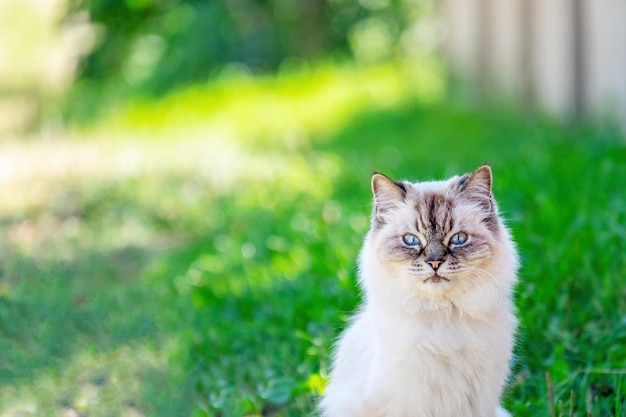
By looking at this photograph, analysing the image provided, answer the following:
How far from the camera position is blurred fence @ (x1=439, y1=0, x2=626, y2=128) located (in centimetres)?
732

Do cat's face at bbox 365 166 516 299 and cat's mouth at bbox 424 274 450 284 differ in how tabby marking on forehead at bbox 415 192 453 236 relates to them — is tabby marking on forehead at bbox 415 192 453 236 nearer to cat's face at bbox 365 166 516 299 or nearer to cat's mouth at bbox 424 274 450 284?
cat's face at bbox 365 166 516 299

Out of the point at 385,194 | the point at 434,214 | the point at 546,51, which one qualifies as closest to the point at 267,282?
the point at 385,194

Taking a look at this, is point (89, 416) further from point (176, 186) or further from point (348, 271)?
point (176, 186)

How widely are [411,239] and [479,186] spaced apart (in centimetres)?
28

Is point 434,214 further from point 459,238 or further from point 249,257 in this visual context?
point 249,257

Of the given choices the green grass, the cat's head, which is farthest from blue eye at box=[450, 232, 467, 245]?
the green grass

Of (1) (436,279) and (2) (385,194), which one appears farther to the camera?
(2) (385,194)

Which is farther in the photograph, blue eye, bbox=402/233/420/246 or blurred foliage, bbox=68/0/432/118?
blurred foliage, bbox=68/0/432/118

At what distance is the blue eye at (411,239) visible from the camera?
2990mm

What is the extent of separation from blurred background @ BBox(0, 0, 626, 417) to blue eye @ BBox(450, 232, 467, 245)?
2.59 feet

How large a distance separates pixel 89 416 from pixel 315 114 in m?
6.63

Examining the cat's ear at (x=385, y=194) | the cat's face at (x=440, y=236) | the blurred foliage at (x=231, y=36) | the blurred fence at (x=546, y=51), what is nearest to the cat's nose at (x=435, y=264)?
the cat's face at (x=440, y=236)

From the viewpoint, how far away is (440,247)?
116 inches

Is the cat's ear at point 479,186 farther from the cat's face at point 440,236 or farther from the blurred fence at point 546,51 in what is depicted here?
the blurred fence at point 546,51
